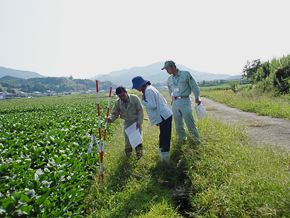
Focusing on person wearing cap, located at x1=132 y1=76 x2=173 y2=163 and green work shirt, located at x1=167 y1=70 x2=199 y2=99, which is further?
green work shirt, located at x1=167 y1=70 x2=199 y2=99

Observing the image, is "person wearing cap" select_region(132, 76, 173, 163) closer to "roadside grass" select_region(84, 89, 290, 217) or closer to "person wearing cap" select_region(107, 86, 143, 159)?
"roadside grass" select_region(84, 89, 290, 217)

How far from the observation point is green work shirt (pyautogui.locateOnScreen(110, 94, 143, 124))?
4277mm

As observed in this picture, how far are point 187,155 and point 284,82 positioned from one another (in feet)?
37.3

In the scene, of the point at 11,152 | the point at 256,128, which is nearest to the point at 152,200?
the point at 11,152

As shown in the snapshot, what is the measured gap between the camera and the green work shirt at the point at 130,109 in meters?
4.28

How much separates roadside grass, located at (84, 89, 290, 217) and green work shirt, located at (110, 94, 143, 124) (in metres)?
0.91

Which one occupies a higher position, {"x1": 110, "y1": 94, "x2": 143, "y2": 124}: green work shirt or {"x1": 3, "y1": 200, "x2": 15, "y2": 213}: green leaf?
{"x1": 110, "y1": 94, "x2": 143, "y2": 124}: green work shirt

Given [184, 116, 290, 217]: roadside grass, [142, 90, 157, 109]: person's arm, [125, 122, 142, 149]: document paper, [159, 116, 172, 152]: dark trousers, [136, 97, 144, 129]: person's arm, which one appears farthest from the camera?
[136, 97, 144, 129]: person's arm

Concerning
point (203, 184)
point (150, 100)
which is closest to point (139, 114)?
point (150, 100)

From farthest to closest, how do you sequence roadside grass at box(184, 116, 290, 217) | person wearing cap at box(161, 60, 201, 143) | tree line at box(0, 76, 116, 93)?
tree line at box(0, 76, 116, 93), person wearing cap at box(161, 60, 201, 143), roadside grass at box(184, 116, 290, 217)

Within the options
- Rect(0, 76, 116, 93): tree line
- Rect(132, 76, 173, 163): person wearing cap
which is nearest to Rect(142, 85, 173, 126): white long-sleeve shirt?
Rect(132, 76, 173, 163): person wearing cap

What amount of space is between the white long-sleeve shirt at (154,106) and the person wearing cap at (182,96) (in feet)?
2.09

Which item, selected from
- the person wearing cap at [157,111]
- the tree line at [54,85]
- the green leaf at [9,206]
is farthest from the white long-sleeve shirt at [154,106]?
the tree line at [54,85]

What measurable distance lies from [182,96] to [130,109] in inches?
50.3
